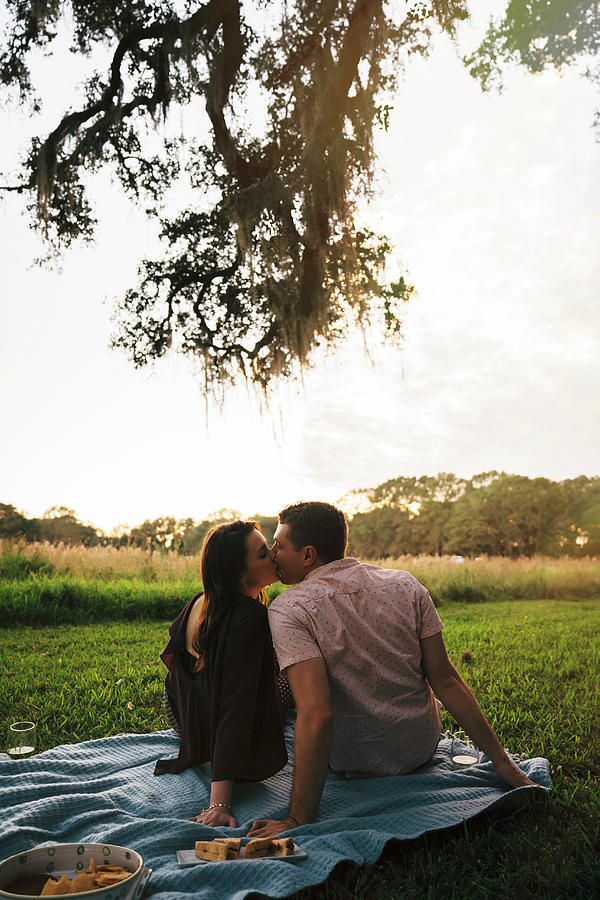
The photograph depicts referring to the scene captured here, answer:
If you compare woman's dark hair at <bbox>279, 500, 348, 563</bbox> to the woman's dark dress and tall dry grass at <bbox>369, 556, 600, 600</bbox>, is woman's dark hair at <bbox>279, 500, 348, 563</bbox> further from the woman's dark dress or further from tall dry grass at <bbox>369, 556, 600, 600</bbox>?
tall dry grass at <bbox>369, 556, 600, 600</bbox>

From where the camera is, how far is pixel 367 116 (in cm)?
767

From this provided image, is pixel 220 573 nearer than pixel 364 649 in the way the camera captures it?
No

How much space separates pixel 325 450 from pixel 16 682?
34.5 ft

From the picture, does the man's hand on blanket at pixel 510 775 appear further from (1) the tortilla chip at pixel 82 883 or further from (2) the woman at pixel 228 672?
(1) the tortilla chip at pixel 82 883

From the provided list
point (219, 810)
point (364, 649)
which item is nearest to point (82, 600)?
point (219, 810)

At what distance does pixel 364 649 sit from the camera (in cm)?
271

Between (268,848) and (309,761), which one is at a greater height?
→ (309,761)

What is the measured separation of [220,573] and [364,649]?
2.35 feet

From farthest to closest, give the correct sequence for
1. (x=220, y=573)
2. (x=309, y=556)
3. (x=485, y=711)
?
(x=485, y=711) → (x=220, y=573) → (x=309, y=556)

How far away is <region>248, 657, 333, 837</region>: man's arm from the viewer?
2373 millimetres

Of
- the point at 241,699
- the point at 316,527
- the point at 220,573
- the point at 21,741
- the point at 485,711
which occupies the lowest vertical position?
the point at 485,711

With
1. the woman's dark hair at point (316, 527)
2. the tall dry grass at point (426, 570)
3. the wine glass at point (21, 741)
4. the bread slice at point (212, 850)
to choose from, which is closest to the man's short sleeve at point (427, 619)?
the woman's dark hair at point (316, 527)

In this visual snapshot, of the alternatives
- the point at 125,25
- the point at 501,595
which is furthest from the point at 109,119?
the point at 501,595

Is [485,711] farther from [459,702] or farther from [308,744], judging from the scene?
[308,744]
